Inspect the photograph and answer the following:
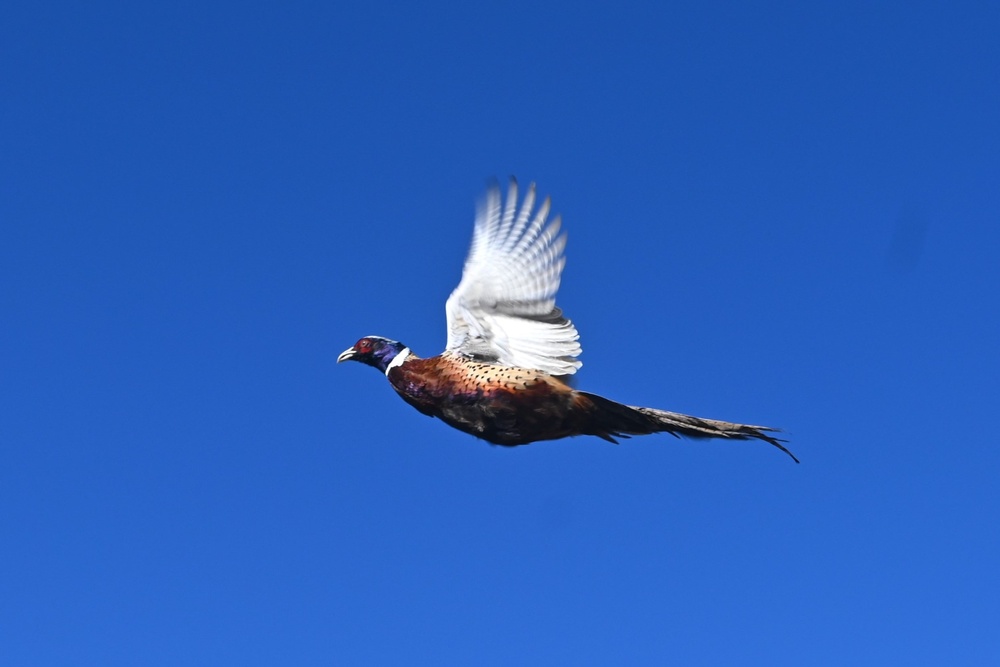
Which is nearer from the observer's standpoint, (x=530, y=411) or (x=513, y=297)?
(x=530, y=411)

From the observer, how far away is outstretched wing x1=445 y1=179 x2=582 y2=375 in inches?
666

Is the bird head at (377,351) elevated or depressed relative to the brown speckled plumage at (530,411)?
elevated

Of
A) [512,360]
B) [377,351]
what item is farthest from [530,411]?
[377,351]

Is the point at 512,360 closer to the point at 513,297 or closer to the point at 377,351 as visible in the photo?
the point at 513,297

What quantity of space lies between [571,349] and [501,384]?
1.00m

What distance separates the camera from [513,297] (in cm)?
1698

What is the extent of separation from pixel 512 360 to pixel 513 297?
26.8 inches

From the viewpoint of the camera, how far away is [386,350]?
17375 millimetres

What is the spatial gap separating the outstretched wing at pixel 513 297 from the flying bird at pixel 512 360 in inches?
0.4

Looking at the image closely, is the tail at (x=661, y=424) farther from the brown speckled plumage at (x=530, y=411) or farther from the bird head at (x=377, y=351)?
the bird head at (x=377, y=351)

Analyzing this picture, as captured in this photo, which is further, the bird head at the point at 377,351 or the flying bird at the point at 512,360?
the bird head at the point at 377,351

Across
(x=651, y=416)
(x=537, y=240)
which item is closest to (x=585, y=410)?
(x=651, y=416)

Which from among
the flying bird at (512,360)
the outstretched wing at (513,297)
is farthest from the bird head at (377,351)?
the outstretched wing at (513,297)

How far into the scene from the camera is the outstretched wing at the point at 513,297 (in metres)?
16.9
